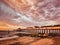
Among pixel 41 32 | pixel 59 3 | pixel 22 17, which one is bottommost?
pixel 41 32

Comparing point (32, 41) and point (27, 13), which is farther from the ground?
point (27, 13)

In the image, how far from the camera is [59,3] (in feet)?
9.44

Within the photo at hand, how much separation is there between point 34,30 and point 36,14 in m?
0.35

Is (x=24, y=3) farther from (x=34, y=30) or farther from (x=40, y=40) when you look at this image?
(x=40, y=40)

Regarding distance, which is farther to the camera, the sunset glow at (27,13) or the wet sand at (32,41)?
the sunset glow at (27,13)

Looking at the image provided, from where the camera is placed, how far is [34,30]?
293 cm

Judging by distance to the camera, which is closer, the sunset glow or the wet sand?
the wet sand

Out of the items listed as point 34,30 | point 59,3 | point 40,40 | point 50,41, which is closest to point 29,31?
point 34,30

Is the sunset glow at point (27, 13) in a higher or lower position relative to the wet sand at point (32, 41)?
higher

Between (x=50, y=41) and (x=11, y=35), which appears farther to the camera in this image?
(x=11, y=35)

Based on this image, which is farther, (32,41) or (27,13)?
(27,13)

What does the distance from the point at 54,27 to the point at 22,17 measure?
2.35 feet

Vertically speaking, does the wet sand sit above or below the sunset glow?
below

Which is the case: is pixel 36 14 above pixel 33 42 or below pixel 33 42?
above
